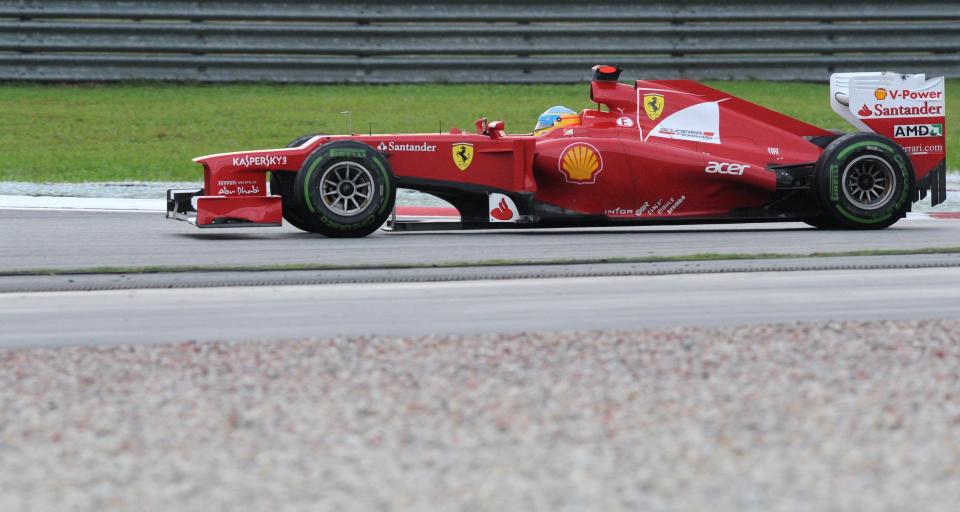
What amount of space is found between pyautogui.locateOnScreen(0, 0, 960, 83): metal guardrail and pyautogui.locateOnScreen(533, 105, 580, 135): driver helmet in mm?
7905

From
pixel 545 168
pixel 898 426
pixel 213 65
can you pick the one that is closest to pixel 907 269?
pixel 545 168

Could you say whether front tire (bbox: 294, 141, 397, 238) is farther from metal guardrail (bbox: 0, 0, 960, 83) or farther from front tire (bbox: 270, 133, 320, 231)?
metal guardrail (bbox: 0, 0, 960, 83)

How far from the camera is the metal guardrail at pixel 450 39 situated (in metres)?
18.2

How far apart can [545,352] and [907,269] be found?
3173 millimetres

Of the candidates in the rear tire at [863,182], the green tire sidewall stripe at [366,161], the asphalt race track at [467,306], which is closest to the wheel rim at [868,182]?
the rear tire at [863,182]

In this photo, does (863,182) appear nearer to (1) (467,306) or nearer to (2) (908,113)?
(2) (908,113)

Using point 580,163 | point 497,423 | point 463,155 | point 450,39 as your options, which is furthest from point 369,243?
point 450,39

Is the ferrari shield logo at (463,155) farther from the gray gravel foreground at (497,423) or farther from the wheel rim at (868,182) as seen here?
the gray gravel foreground at (497,423)

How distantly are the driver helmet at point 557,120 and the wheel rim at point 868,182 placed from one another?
1882 mm

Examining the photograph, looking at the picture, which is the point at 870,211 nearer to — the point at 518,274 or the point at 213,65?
the point at 518,274

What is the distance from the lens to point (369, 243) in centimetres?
945

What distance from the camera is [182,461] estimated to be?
4.13 metres

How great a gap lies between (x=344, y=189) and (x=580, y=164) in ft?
5.18

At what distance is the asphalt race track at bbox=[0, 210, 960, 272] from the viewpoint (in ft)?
27.9
